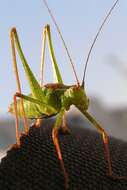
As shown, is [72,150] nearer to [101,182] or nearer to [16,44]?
[101,182]

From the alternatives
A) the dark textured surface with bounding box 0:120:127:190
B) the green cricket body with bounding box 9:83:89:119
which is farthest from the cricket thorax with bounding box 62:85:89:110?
the dark textured surface with bounding box 0:120:127:190

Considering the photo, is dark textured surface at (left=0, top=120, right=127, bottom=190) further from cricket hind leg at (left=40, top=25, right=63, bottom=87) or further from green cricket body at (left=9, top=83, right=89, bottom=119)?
cricket hind leg at (left=40, top=25, right=63, bottom=87)

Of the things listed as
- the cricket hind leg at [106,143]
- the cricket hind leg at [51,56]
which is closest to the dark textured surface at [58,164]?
the cricket hind leg at [106,143]

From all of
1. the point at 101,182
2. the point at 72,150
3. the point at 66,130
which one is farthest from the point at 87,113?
the point at 101,182

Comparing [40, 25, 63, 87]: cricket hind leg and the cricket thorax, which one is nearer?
the cricket thorax

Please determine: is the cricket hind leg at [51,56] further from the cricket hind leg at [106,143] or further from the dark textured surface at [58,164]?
the dark textured surface at [58,164]

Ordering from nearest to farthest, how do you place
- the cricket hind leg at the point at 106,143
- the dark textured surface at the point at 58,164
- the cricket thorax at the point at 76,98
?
the dark textured surface at the point at 58,164 < the cricket hind leg at the point at 106,143 < the cricket thorax at the point at 76,98

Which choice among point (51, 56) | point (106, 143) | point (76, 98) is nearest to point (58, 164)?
point (106, 143)
